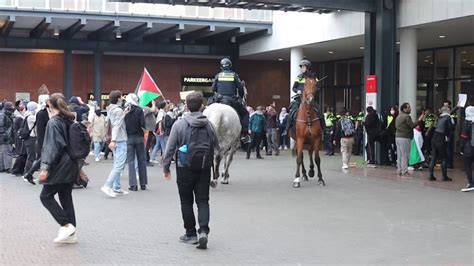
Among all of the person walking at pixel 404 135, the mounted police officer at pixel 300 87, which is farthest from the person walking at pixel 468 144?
the mounted police officer at pixel 300 87

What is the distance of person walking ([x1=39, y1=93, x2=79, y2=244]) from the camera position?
7801 millimetres

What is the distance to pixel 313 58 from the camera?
1235 inches

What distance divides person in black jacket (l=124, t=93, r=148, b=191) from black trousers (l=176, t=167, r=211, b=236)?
5098 mm

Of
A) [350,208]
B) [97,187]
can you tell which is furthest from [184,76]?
[350,208]

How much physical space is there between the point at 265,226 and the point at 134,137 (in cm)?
460

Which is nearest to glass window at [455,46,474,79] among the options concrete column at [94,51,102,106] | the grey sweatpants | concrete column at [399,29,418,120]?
concrete column at [399,29,418,120]

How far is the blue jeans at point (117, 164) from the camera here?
39.4ft

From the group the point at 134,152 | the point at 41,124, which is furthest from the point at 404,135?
the point at 41,124

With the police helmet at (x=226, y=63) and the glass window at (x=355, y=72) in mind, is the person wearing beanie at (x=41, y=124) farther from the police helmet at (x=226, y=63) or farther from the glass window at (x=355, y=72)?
the glass window at (x=355, y=72)

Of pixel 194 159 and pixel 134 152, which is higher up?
pixel 194 159

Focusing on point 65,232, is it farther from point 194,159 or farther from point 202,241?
point 194,159

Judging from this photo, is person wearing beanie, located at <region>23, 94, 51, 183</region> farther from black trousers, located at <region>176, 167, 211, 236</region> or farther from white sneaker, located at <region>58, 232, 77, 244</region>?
black trousers, located at <region>176, 167, 211, 236</region>

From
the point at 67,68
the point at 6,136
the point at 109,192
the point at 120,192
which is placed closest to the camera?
the point at 109,192

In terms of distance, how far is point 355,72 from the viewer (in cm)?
3095
